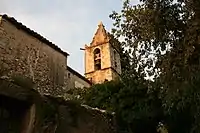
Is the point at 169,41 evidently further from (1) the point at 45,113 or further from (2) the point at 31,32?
(2) the point at 31,32

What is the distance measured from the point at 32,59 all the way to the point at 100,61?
16.1m

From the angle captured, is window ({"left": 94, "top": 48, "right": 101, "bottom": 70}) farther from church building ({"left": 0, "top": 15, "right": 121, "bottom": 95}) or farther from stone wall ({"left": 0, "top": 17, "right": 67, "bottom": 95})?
stone wall ({"left": 0, "top": 17, "right": 67, "bottom": 95})

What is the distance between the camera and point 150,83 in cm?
1094

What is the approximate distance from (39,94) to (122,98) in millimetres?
8305

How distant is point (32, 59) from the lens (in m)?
17.4

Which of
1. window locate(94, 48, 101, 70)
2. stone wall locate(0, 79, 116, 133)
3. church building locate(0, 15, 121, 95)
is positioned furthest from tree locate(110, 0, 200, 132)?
window locate(94, 48, 101, 70)

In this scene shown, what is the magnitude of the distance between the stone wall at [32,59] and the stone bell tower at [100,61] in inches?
427

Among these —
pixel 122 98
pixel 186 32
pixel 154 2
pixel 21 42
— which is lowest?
pixel 122 98

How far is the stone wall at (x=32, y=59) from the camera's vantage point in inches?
615

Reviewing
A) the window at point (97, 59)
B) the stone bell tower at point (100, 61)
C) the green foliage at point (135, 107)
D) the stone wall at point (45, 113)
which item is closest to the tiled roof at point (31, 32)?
the green foliage at point (135, 107)

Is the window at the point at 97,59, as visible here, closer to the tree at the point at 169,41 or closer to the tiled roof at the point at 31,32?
the tiled roof at the point at 31,32

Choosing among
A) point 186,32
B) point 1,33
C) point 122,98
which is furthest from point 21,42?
point 186,32

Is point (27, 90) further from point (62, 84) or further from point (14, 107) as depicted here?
point (62, 84)

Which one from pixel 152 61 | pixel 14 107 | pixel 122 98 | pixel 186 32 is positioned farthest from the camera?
pixel 122 98
